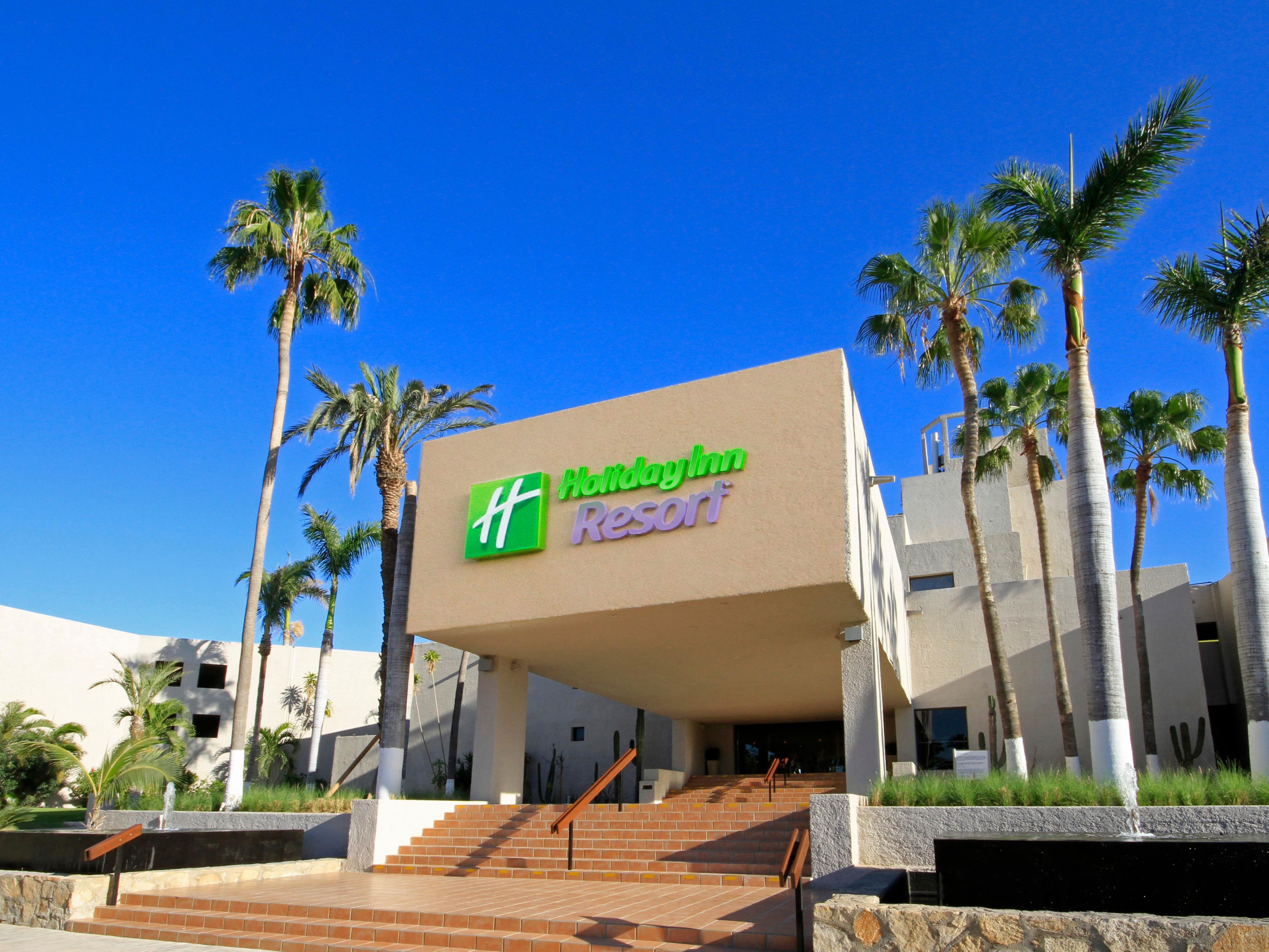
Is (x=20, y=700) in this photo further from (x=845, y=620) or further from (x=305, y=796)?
(x=845, y=620)

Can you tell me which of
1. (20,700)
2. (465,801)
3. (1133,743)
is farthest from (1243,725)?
(20,700)

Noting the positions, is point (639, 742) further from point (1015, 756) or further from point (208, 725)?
point (208, 725)

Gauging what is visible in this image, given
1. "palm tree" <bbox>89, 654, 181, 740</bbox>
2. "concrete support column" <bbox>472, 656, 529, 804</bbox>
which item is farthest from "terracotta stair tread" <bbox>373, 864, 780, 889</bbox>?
"palm tree" <bbox>89, 654, 181, 740</bbox>

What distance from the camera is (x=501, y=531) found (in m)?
15.9

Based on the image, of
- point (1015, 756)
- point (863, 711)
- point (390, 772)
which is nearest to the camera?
point (863, 711)

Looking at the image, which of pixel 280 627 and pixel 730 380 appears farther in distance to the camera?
pixel 280 627

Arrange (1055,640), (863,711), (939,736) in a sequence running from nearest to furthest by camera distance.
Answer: (863,711), (1055,640), (939,736)

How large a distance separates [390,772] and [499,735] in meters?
2.22

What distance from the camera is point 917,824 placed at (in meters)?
11.7

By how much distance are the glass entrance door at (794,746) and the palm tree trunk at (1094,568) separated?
14.1 meters

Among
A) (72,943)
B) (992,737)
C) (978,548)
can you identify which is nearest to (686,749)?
(992,737)

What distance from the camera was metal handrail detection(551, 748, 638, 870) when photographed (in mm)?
12656

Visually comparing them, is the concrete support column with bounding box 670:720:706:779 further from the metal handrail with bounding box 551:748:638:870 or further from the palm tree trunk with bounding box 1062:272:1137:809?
the palm tree trunk with bounding box 1062:272:1137:809

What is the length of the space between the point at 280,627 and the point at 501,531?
105 feet
